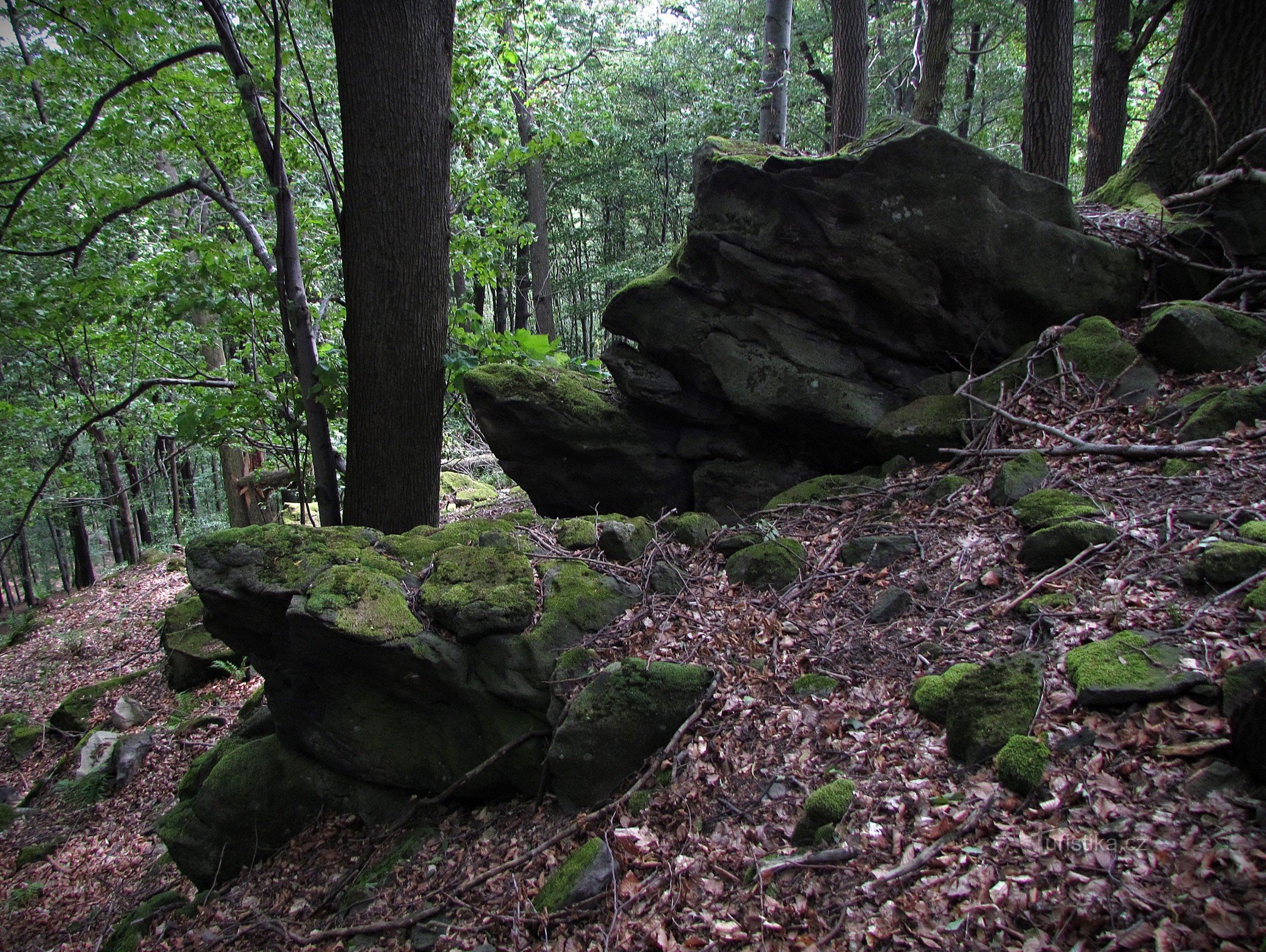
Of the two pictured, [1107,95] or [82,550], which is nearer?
[1107,95]

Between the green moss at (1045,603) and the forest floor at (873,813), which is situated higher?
the green moss at (1045,603)

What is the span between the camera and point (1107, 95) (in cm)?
1011

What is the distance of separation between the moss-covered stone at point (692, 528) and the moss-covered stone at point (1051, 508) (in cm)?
197

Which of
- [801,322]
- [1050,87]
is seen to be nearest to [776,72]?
[1050,87]

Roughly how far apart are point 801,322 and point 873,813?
183 inches

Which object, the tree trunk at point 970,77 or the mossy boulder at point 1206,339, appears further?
the tree trunk at point 970,77

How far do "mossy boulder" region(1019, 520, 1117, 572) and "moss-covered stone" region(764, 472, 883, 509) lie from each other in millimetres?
1600

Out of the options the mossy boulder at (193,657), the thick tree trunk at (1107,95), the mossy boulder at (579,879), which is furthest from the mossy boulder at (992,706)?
the thick tree trunk at (1107,95)

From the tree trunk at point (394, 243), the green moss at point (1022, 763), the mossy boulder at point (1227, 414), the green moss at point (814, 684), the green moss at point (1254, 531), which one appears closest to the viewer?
the green moss at point (1022, 763)

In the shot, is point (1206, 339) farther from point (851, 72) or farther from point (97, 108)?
point (97, 108)

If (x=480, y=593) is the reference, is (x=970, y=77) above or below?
above

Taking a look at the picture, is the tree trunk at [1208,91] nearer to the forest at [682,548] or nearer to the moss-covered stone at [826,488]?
the forest at [682,548]

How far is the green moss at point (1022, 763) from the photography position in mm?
2379

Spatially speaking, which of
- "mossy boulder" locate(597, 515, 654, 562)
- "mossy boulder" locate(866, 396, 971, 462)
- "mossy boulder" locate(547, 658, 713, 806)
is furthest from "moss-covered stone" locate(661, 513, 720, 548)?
"mossy boulder" locate(866, 396, 971, 462)
